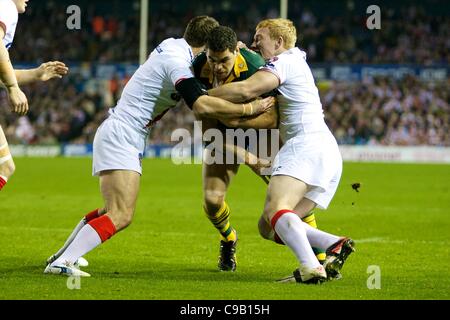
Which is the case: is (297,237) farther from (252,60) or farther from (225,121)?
(252,60)

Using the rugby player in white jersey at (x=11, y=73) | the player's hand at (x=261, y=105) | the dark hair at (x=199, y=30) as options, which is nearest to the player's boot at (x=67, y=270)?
the rugby player in white jersey at (x=11, y=73)

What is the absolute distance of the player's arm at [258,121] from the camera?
878cm

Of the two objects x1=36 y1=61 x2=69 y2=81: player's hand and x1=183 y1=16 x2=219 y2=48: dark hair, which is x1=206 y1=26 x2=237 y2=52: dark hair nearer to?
x1=183 y1=16 x2=219 y2=48: dark hair

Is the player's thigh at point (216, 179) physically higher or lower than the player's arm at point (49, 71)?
lower

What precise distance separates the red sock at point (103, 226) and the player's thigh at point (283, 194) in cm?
144

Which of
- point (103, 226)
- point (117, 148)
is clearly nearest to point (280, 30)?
point (117, 148)

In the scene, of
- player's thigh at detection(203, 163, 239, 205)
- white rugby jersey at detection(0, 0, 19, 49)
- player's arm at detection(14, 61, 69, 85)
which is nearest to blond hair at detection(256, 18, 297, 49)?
player's thigh at detection(203, 163, 239, 205)

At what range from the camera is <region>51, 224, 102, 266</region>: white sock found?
8.58 m

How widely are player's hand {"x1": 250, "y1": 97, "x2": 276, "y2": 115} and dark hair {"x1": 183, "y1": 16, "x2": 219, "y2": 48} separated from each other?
0.88m

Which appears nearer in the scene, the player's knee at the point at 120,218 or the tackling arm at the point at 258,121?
the player's knee at the point at 120,218

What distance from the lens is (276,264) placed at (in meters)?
10.2

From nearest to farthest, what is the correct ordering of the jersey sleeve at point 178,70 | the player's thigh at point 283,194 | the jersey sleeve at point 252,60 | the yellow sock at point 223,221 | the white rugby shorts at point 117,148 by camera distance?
the player's thigh at point 283,194
the jersey sleeve at point 178,70
the white rugby shorts at point 117,148
the jersey sleeve at point 252,60
the yellow sock at point 223,221

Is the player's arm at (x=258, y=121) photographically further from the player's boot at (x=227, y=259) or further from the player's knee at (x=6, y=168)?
the player's knee at (x=6, y=168)

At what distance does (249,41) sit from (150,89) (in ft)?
106
